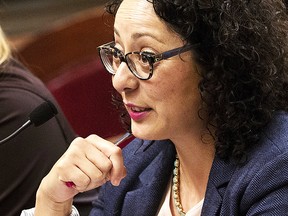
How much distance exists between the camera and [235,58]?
1.23m

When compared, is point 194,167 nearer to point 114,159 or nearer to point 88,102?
point 114,159

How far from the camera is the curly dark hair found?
1222 mm

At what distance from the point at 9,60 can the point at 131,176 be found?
626 millimetres

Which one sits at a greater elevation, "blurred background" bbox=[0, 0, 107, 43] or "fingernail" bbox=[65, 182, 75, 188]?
"fingernail" bbox=[65, 182, 75, 188]

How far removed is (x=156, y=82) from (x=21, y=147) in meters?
0.62

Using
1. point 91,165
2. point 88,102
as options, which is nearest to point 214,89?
point 91,165

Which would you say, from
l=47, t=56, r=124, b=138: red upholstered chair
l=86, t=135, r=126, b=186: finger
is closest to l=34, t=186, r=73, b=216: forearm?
l=86, t=135, r=126, b=186: finger

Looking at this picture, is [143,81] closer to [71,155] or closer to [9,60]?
[71,155]

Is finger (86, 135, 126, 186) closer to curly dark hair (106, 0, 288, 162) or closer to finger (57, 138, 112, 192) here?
finger (57, 138, 112, 192)

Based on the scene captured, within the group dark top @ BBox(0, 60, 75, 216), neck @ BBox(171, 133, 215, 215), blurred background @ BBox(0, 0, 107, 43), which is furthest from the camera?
blurred background @ BBox(0, 0, 107, 43)

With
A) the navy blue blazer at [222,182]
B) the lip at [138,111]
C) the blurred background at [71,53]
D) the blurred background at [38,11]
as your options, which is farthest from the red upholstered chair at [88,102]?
the blurred background at [38,11]

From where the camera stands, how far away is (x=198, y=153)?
1.36 m

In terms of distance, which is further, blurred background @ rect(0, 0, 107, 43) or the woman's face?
blurred background @ rect(0, 0, 107, 43)

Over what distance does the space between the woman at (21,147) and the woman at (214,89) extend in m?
0.42
